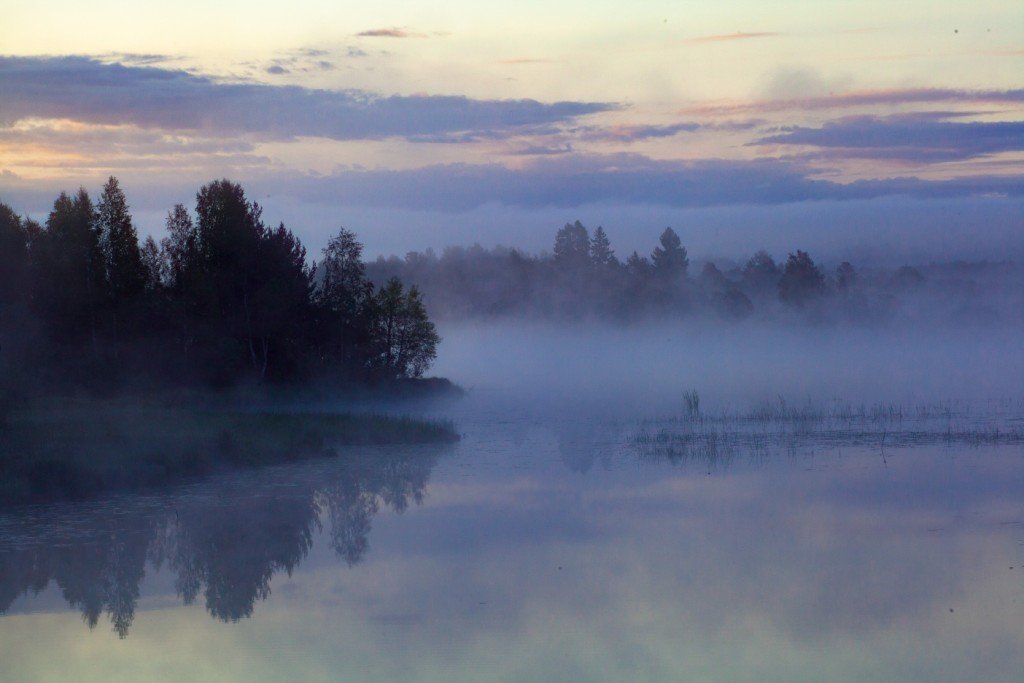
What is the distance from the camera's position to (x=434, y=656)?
1246 centimetres

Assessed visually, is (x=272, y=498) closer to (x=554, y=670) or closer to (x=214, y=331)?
(x=554, y=670)

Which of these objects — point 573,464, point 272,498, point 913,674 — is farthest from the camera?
point 573,464

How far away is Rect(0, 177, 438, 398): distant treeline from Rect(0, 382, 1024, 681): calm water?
24233 millimetres

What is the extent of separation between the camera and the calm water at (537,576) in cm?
1234

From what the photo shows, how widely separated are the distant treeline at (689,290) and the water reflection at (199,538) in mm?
89888

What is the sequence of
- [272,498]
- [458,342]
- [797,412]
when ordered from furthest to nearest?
[458,342] → [797,412] → [272,498]

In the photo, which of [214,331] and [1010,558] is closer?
[1010,558]

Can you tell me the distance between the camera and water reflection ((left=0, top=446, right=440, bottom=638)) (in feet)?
51.6

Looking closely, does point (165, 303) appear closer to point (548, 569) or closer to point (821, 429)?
point (821, 429)

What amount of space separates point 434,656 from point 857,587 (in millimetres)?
6312

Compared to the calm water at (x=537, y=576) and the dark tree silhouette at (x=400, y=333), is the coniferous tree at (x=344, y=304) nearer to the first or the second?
the dark tree silhouette at (x=400, y=333)

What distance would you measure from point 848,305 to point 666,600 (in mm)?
102350

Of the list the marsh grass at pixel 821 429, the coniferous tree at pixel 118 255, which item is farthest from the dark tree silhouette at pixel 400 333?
the marsh grass at pixel 821 429

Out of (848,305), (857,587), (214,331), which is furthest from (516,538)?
(848,305)
